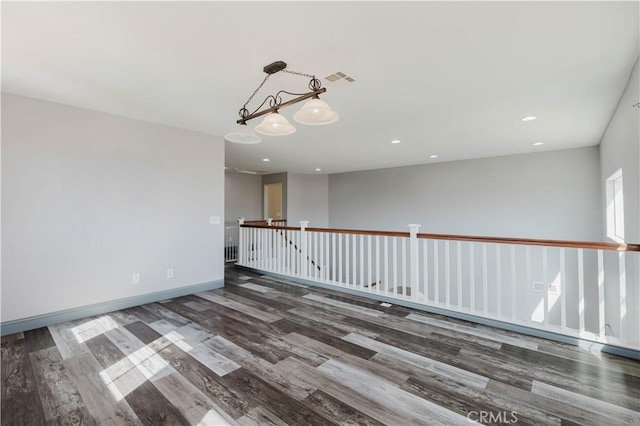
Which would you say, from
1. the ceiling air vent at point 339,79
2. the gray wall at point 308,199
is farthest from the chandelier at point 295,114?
the gray wall at point 308,199

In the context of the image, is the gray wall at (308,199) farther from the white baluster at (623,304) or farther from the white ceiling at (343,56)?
the white baluster at (623,304)

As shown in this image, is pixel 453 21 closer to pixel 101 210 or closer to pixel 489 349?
pixel 489 349

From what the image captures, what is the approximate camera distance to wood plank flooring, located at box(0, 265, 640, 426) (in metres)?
1.74

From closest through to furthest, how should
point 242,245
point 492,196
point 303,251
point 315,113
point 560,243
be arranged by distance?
point 315,113 → point 560,243 → point 303,251 → point 242,245 → point 492,196

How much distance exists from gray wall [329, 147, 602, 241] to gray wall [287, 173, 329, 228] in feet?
3.63

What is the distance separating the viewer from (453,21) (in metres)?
1.81

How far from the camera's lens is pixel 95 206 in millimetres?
3359

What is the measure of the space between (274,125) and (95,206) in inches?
104

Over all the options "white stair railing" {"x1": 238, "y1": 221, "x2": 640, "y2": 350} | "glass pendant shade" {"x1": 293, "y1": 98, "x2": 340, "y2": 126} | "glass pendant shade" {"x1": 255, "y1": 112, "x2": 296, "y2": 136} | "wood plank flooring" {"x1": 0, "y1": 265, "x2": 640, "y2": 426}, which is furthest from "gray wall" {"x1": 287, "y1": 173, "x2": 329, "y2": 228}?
"glass pendant shade" {"x1": 293, "y1": 98, "x2": 340, "y2": 126}

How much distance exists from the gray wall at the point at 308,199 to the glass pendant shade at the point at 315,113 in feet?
21.1

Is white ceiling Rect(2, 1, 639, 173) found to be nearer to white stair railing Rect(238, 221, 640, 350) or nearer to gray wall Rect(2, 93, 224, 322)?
gray wall Rect(2, 93, 224, 322)

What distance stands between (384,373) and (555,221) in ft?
17.8

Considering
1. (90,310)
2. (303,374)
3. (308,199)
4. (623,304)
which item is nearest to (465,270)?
(623,304)

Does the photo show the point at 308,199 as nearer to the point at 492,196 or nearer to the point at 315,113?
the point at 492,196
